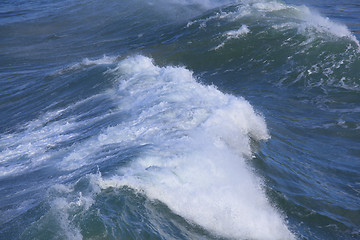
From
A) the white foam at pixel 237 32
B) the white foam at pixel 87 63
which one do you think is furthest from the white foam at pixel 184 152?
the white foam at pixel 237 32

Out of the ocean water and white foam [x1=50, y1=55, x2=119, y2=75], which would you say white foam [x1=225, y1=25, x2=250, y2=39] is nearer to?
the ocean water

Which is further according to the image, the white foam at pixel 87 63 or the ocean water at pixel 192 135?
the white foam at pixel 87 63

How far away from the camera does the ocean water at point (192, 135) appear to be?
4.92 m

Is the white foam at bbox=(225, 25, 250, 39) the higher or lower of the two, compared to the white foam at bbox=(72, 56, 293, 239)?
lower

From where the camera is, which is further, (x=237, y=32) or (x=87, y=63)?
(x=237, y=32)

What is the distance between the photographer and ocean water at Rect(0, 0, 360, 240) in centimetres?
492

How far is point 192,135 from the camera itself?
22.2 ft

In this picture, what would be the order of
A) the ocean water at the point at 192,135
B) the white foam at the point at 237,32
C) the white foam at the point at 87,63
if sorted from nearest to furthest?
the ocean water at the point at 192,135
the white foam at the point at 87,63
the white foam at the point at 237,32

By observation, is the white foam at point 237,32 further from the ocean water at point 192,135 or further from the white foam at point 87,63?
the white foam at point 87,63

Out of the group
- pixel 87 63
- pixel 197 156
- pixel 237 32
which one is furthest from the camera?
pixel 237 32

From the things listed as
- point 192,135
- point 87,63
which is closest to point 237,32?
point 87,63

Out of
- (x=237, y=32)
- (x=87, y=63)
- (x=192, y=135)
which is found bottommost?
(x=87, y=63)

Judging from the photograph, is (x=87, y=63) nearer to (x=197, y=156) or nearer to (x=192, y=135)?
(x=192, y=135)

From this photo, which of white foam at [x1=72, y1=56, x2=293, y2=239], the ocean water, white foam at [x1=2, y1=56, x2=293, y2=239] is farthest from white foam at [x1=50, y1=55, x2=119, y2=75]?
white foam at [x1=72, y1=56, x2=293, y2=239]
